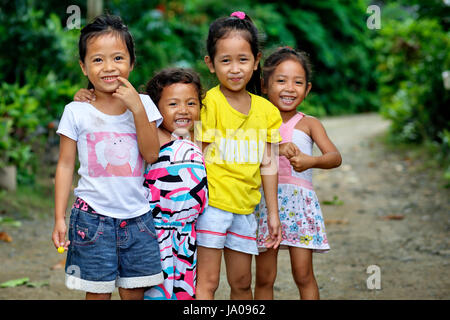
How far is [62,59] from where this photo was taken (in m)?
7.02

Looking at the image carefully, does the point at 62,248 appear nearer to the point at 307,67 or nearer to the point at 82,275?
the point at 82,275

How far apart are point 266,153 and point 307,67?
21.9 inches

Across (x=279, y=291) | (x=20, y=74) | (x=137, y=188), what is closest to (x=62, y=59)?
(x=20, y=74)

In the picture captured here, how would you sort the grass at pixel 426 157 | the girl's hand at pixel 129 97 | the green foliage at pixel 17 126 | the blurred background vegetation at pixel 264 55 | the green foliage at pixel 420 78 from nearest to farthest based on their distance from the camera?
the girl's hand at pixel 129 97
the green foliage at pixel 17 126
the blurred background vegetation at pixel 264 55
the grass at pixel 426 157
the green foliage at pixel 420 78

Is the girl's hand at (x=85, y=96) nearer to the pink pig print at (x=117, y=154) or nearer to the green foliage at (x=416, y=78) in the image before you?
the pink pig print at (x=117, y=154)

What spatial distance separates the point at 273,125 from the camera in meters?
2.66

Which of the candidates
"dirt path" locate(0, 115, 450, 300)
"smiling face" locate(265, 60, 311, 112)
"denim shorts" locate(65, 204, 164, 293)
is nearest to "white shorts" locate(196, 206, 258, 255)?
"denim shorts" locate(65, 204, 164, 293)

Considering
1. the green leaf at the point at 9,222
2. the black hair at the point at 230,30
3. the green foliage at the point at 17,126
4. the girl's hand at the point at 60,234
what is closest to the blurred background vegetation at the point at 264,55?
the green foliage at the point at 17,126

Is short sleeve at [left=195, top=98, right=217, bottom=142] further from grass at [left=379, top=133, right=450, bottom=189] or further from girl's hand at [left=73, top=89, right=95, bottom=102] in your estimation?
grass at [left=379, top=133, right=450, bottom=189]

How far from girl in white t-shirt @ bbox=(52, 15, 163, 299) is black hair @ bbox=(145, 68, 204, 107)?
0.20m

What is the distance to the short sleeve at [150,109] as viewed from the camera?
7.76 feet

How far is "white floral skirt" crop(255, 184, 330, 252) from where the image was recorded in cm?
278

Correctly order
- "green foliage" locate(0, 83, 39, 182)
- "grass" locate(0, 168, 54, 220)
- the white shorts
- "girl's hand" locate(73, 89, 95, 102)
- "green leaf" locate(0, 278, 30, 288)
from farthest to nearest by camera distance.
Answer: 1. "green foliage" locate(0, 83, 39, 182)
2. "grass" locate(0, 168, 54, 220)
3. "green leaf" locate(0, 278, 30, 288)
4. the white shorts
5. "girl's hand" locate(73, 89, 95, 102)

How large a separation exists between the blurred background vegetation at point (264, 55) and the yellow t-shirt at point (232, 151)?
309 mm
